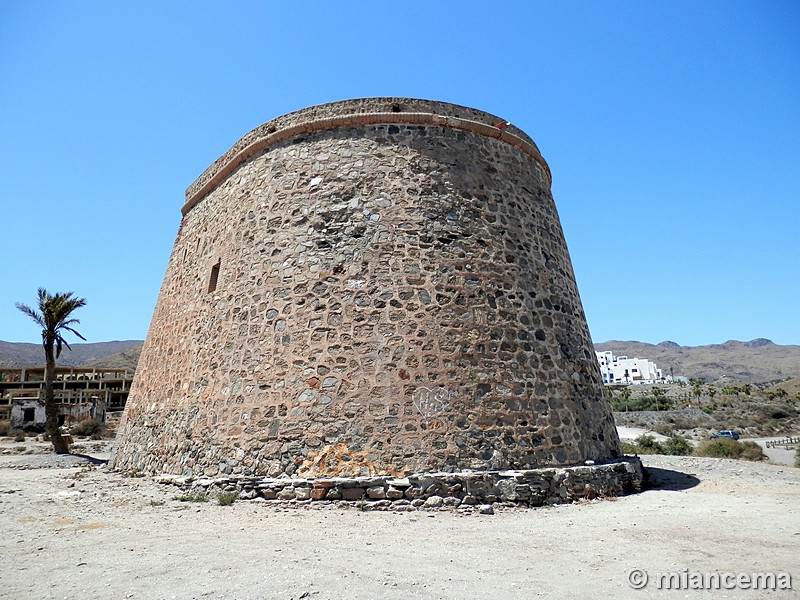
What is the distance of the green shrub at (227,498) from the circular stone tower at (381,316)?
46 cm

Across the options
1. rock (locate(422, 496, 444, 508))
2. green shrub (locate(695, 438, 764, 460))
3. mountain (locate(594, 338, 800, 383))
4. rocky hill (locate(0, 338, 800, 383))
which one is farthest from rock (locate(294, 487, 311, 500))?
mountain (locate(594, 338, 800, 383))

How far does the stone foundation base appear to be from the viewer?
6555 millimetres

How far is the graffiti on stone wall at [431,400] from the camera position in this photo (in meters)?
7.29

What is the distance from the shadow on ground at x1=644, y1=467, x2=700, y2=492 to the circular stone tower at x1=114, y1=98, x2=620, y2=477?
826 millimetres

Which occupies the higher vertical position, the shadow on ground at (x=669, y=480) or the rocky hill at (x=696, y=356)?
the rocky hill at (x=696, y=356)

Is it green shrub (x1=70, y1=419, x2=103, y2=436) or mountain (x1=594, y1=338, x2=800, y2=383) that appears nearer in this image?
green shrub (x1=70, y1=419, x2=103, y2=436)

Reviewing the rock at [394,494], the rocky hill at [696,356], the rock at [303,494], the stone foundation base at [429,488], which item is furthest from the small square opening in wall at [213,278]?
the rocky hill at [696,356]

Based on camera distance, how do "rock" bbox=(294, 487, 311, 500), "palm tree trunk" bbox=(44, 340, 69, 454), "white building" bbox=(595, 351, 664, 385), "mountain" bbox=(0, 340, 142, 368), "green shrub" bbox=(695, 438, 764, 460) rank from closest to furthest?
"rock" bbox=(294, 487, 311, 500) → "green shrub" bbox=(695, 438, 764, 460) → "palm tree trunk" bbox=(44, 340, 69, 454) → "mountain" bbox=(0, 340, 142, 368) → "white building" bbox=(595, 351, 664, 385)

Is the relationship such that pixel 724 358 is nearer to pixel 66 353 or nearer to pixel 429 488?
pixel 66 353

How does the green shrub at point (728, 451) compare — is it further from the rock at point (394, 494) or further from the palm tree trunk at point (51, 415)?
the palm tree trunk at point (51, 415)

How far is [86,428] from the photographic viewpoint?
84.0ft

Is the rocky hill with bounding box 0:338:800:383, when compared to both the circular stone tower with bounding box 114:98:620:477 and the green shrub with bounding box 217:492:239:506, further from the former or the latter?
the green shrub with bounding box 217:492:239:506

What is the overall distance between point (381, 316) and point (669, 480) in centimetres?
608

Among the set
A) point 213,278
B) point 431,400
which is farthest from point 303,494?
point 213,278
